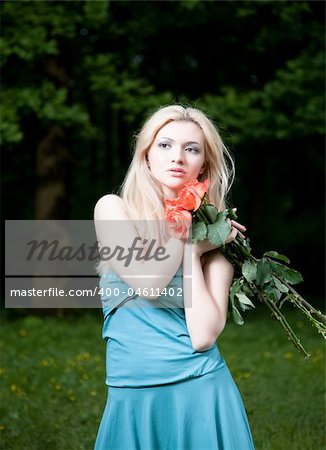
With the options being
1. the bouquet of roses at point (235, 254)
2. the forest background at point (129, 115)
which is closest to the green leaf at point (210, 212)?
the bouquet of roses at point (235, 254)

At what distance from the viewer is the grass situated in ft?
16.8

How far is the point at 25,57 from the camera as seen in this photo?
894cm

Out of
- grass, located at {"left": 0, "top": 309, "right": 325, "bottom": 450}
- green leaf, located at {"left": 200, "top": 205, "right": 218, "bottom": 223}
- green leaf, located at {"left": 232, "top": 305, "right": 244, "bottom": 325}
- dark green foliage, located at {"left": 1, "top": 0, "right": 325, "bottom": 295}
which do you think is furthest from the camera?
dark green foliage, located at {"left": 1, "top": 0, "right": 325, "bottom": 295}

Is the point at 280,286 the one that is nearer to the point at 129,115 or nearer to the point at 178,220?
the point at 178,220

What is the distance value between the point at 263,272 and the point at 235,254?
13 centimetres

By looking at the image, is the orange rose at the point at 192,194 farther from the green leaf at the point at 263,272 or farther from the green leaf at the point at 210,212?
the green leaf at the point at 263,272

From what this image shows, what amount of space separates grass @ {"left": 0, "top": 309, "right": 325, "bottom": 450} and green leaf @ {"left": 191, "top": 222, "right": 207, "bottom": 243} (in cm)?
255

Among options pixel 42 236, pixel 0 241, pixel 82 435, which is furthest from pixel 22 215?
pixel 82 435

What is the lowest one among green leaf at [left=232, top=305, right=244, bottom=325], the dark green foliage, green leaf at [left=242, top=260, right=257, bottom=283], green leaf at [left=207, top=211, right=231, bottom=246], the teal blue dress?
the teal blue dress

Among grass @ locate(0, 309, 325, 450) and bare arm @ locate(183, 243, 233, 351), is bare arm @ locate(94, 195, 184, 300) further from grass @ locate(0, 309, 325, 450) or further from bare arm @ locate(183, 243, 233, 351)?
grass @ locate(0, 309, 325, 450)

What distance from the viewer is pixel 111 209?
2.79m

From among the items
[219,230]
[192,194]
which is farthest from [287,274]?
[192,194]

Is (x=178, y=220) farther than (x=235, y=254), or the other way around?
(x=235, y=254)

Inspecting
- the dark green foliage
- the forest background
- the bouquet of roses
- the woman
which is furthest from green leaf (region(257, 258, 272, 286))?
the dark green foliage
